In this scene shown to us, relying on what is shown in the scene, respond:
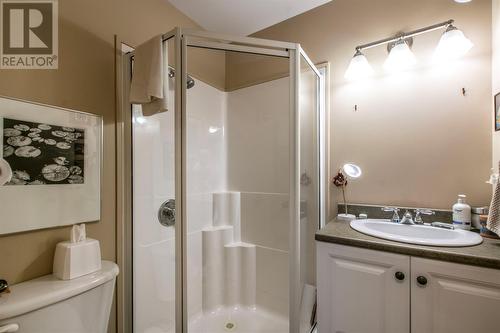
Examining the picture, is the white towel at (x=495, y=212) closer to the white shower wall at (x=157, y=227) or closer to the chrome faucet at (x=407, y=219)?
the chrome faucet at (x=407, y=219)

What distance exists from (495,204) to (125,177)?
5.90ft

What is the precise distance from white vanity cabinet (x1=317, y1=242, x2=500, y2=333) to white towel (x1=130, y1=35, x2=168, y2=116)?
1089 millimetres

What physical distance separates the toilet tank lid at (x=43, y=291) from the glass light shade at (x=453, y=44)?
6.70 feet

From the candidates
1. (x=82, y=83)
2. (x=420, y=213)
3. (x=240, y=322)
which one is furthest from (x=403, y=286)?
(x=82, y=83)

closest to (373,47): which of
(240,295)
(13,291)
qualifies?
(240,295)

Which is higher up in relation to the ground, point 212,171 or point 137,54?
point 137,54

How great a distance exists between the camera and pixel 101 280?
99 centimetres

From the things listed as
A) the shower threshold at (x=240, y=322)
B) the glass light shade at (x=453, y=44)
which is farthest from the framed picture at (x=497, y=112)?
the shower threshold at (x=240, y=322)

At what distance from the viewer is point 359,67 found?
1.47 m

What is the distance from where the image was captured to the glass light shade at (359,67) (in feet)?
4.80

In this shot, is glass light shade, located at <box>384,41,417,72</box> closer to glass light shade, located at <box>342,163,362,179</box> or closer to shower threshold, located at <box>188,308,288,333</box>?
glass light shade, located at <box>342,163,362,179</box>

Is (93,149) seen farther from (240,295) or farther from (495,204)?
(495,204)

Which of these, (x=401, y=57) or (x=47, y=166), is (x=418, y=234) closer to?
(x=401, y=57)

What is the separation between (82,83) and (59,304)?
0.99 meters
